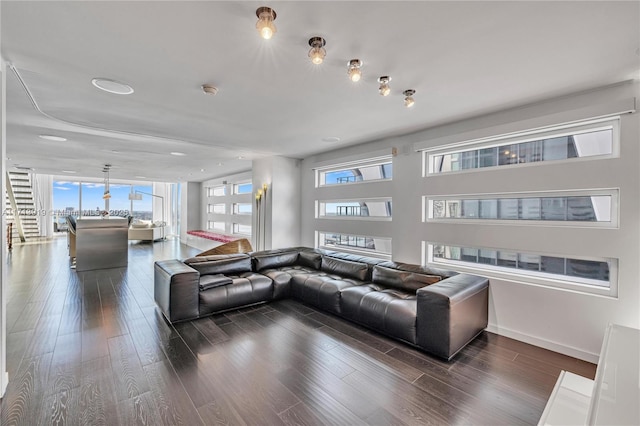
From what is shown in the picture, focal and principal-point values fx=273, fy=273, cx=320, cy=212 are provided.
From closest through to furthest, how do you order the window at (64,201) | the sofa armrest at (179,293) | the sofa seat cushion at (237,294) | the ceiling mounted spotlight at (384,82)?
the ceiling mounted spotlight at (384,82) → the sofa armrest at (179,293) → the sofa seat cushion at (237,294) → the window at (64,201)

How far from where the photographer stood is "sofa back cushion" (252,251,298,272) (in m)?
4.41

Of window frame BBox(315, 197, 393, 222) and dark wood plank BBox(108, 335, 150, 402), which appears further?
window frame BBox(315, 197, 393, 222)

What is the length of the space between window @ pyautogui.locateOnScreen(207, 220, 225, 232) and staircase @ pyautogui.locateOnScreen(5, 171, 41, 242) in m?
5.84

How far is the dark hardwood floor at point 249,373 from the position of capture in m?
1.81

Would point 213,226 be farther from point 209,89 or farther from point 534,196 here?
point 534,196

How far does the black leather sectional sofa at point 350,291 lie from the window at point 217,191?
5158 mm

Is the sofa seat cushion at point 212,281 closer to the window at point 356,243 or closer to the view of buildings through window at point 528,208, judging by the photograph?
the window at point 356,243

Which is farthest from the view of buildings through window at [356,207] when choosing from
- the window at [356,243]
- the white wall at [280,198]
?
the white wall at [280,198]

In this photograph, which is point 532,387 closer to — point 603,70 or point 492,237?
point 492,237

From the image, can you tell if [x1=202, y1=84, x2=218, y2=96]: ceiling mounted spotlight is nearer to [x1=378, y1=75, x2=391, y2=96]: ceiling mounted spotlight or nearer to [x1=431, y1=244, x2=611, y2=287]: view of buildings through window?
[x1=378, y1=75, x2=391, y2=96]: ceiling mounted spotlight

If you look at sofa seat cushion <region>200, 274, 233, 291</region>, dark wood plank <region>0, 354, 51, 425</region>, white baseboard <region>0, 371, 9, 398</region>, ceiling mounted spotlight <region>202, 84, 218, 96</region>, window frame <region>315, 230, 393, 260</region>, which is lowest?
dark wood plank <region>0, 354, 51, 425</region>

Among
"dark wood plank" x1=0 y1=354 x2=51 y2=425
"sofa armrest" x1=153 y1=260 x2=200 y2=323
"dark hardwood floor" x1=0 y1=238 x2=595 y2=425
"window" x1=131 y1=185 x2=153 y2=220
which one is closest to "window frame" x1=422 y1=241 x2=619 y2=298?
"dark hardwood floor" x1=0 y1=238 x2=595 y2=425

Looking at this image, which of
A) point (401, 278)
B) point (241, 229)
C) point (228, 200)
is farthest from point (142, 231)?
point (401, 278)

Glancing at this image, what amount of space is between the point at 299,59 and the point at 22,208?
500 inches
